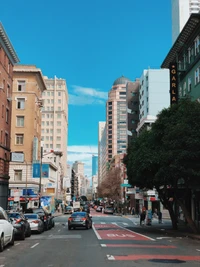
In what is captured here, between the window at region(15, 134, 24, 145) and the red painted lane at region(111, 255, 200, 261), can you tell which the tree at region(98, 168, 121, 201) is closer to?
the window at region(15, 134, 24, 145)

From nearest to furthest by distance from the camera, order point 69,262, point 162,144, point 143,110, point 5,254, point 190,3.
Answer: point 69,262, point 5,254, point 162,144, point 190,3, point 143,110

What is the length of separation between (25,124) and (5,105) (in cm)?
2051

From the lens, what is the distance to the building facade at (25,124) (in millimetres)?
63750

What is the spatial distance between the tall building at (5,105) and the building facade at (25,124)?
56.6 ft

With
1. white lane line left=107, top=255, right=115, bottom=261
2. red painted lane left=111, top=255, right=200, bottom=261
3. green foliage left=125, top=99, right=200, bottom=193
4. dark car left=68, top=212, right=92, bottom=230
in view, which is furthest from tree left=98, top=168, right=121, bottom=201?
white lane line left=107, top=255, right=115, bottom=261

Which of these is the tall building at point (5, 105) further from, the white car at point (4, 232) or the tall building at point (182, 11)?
the tall building at point (182, 11)

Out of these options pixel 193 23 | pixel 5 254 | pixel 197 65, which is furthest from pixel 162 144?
pixel 5 254

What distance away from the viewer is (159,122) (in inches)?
1120

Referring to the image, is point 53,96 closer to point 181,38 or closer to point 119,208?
point 119,208

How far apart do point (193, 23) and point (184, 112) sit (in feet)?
39.5

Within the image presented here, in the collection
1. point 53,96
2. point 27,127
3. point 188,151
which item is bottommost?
point 188,151

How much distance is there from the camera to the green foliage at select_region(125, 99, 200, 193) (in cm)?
2516

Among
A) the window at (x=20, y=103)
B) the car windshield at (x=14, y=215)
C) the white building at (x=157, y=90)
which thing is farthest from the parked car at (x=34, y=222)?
the white building at (x=157, y=90)

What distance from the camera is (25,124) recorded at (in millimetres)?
66062
